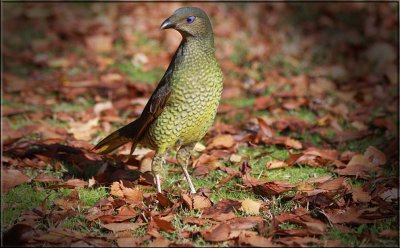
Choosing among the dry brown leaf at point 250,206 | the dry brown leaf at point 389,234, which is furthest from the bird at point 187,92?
the dry brown leaf at point 389,234

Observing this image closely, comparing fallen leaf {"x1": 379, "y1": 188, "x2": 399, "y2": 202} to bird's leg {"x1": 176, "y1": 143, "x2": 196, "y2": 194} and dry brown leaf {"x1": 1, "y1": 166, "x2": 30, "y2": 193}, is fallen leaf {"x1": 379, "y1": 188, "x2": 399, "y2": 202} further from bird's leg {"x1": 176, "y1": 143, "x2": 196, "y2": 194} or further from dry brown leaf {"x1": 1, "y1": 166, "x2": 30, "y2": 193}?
dry brown leaf {"x1": 1, "y1": 166, "x2": 30, "y2": 193}

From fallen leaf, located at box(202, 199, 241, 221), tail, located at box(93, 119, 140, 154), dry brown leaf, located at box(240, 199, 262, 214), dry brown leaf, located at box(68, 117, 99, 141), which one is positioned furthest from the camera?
dry brown leaf, located at box(68, 117, 99, 141)

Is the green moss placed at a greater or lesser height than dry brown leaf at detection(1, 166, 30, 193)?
lesser

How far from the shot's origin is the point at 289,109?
6.96 metres

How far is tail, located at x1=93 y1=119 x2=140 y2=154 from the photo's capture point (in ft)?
16.4

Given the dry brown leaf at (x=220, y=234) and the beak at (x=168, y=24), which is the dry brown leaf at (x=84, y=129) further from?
the dry brown leaf at (x=220, y=234)

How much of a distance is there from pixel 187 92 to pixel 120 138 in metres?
0.91

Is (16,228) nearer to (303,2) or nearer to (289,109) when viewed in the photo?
(289,109)

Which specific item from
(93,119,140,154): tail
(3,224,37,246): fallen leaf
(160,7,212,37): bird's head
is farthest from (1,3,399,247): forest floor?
(160,7,212,37): bird's head

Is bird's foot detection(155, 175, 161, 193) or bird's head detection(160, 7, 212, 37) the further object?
bird's foot detection(155, 175, 161, 193)

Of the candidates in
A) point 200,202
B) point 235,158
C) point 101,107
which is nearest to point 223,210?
point 200,202

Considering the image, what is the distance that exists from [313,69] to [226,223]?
16.5 ft

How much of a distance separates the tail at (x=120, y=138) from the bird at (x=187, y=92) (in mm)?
197

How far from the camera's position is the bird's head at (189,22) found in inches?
181
